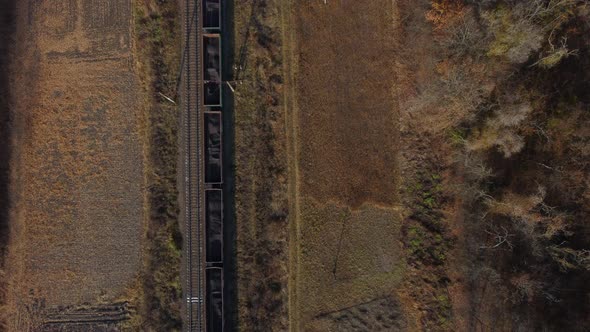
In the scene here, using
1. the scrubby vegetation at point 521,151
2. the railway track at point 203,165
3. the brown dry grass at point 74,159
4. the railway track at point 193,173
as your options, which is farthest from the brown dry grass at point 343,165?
the brown dry grass at point 74,159

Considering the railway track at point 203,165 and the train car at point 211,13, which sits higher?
the train car at point 211,13

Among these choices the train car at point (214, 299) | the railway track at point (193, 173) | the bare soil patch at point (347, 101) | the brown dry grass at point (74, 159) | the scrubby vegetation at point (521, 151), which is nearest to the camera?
the scrubby vegetation at point (521, 151)

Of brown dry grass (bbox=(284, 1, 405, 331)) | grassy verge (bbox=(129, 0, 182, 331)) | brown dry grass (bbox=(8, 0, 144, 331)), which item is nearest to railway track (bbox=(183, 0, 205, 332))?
grassy verge (bbox=(129, 0, 182, 331))

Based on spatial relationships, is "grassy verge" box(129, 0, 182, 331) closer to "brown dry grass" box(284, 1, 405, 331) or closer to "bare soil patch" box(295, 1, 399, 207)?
"brown dry grass" box(284, 1, 405, 331)

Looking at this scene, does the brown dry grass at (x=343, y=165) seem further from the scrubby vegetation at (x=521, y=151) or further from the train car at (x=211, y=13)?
the train car at (x=211, y=13)

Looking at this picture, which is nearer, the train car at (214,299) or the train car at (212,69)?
the train car at (214,299)

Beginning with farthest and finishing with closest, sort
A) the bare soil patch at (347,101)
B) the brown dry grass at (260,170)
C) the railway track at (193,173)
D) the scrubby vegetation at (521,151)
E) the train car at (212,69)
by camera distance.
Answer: the bare soil patch at (347,101) → the train car at (212,69) → the brown dry grass at (260,170) → the railway track at (193,173) → the scrubby vegetation at (521,151)

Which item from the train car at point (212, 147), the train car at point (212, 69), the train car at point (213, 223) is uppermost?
the train car at point (212, 69)
